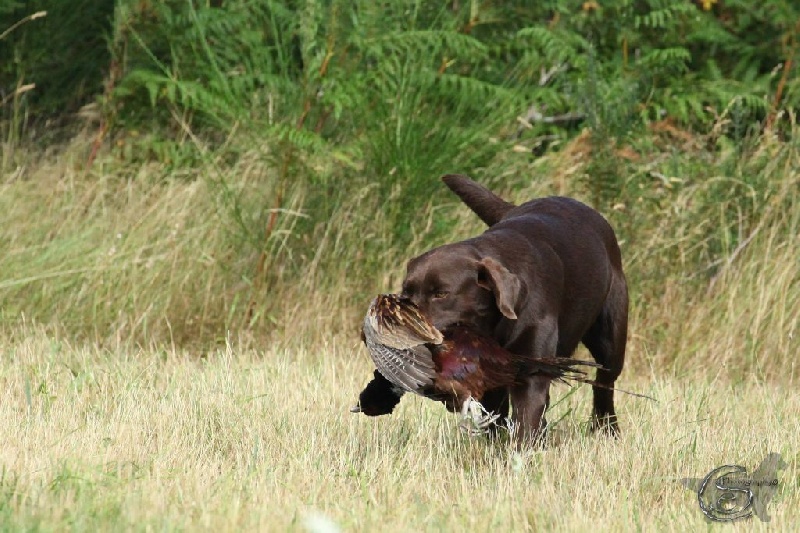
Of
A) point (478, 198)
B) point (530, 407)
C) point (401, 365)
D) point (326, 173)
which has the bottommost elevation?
point (326, 173)

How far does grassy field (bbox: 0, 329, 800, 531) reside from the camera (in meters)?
3.75

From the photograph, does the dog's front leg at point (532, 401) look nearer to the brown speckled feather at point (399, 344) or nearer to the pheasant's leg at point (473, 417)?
the pheasant's leg at point (473, 417)

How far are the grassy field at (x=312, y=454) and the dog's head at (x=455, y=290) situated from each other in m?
0.49

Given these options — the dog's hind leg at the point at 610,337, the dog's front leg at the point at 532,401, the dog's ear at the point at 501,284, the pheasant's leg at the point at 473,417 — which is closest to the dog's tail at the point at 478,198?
the dog's hind leg at the point at 610,337

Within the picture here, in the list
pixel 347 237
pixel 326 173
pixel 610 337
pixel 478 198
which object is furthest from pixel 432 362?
pixel 347 237

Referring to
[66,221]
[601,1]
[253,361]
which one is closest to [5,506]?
[253,361]

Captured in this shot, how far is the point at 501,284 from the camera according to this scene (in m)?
4.39

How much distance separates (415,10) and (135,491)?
435cm

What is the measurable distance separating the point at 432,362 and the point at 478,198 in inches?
68.2

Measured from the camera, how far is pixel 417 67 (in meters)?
7.48

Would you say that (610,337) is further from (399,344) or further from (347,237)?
(347,237)

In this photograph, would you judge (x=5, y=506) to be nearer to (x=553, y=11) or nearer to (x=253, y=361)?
(x=253, y=361)

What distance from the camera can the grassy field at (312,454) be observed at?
3750mm

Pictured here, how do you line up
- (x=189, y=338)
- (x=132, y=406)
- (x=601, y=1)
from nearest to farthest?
(x=132, y=406)
(x=189, y=338)
(x=601, y=1)
